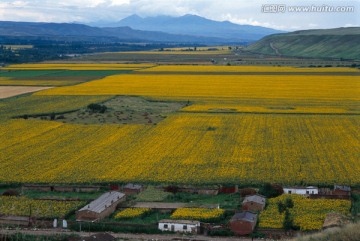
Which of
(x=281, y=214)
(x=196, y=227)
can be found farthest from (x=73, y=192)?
(x=281, y=214)

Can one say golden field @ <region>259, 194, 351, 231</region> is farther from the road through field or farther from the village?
the road through field

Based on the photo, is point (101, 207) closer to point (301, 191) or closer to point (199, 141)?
point (301, 191)

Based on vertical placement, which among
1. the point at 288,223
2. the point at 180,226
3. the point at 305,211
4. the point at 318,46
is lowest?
the point at 180,226

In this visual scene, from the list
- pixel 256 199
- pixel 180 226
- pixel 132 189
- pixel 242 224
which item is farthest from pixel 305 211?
pixel 132 189

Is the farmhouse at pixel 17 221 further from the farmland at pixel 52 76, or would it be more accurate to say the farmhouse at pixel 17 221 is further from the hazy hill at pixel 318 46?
the hazy hill at pixel 318 46

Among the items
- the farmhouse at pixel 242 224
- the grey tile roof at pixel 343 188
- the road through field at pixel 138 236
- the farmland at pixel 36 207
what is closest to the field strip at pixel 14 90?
the farmland at pixel 36 207

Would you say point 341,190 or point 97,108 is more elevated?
point 341,190

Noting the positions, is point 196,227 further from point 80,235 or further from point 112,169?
point 112,169
